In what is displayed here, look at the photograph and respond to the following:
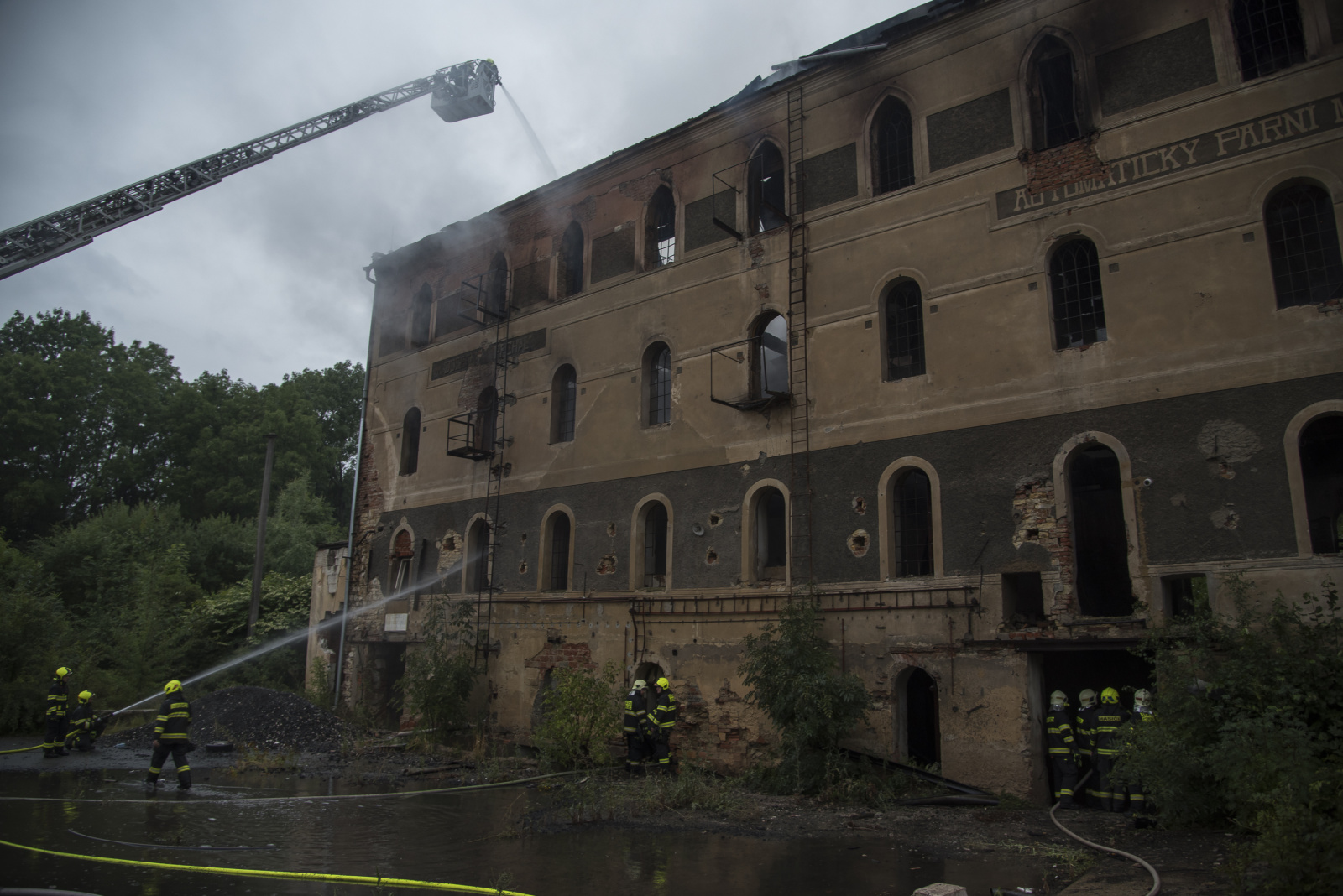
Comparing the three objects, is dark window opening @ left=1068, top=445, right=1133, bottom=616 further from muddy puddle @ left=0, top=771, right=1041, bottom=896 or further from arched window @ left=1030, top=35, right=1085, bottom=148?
muddy puddle @ left=0, top=771, right=1041, bottom=896

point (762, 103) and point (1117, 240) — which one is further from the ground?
point (762, 103)

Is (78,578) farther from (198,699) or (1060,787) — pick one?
(1060,787)

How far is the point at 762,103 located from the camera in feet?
58.9

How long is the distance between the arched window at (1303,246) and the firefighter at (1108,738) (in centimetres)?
588

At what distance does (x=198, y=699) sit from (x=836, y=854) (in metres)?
16.7

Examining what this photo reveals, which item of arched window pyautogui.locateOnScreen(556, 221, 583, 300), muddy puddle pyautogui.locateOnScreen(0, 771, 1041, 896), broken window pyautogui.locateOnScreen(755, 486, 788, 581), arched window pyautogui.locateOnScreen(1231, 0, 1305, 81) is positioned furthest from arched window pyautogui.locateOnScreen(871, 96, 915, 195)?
muddy puddle pyautogui.locateOnScreen(0, 771, 1041, 896)

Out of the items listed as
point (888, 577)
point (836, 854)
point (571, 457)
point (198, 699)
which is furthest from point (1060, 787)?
point (198, 699)

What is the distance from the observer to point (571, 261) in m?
21.5

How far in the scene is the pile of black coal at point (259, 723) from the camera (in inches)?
733

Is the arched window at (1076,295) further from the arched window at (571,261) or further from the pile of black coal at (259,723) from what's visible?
the pile of black coal at (259,723)

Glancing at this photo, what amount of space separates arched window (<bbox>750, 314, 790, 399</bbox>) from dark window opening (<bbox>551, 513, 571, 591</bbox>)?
5.57m

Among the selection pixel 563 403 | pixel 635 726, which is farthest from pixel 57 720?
pixel 563 403

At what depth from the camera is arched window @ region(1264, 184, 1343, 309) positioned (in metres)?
11.8

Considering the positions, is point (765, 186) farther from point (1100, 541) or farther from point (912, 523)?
point (1100, 541)
